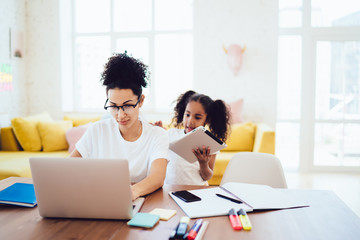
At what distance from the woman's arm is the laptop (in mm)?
204

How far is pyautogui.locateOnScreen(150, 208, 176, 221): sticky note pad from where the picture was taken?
982 mm

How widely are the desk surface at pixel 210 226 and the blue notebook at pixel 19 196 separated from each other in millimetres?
21

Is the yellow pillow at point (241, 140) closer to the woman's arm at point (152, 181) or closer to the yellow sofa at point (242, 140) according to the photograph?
the yellow sofa at point (242, 140)

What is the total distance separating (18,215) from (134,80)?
0.72 meters

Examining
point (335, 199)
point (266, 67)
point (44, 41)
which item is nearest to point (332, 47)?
point (266, 67)

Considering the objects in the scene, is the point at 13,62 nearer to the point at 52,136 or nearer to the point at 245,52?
the point at 52,136

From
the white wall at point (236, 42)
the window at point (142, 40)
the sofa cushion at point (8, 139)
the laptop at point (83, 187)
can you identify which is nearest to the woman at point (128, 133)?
the laptop at point (83, 187)

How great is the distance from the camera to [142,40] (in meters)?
4.62

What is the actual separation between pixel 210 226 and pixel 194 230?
90 mm

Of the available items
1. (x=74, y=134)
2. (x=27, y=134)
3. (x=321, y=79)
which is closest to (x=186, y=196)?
(x=74, y=134)

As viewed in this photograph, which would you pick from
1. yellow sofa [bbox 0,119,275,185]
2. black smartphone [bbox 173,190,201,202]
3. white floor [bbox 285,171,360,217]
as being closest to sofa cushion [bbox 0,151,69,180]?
yellow sofa [bbox 0,119,275,185]

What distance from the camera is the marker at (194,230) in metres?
0.83

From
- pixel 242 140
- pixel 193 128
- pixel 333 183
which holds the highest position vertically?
pixel 193 128

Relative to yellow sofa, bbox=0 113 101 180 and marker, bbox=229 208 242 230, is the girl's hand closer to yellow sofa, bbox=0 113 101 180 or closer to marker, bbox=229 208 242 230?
marker, bbox=229 208 242 230
